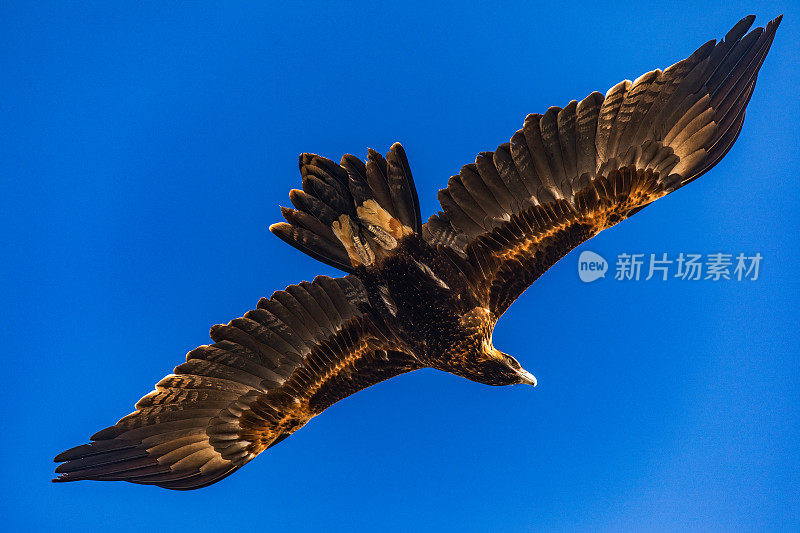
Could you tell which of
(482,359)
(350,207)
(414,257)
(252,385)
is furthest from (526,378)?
(252,385)

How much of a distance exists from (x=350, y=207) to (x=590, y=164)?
2.01 m

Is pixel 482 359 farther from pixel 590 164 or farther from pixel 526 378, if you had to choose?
pixel 590 164

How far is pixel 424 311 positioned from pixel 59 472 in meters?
3.15

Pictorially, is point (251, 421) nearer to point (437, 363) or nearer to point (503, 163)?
point (437, 363)

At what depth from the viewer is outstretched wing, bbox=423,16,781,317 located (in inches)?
229

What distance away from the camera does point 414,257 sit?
6.19 metres

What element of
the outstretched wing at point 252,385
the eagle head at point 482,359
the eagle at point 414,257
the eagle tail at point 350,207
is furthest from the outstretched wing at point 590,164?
the outstretched wing at point 252,385

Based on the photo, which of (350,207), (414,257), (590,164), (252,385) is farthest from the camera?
(252,385)

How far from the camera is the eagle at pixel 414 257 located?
19.1ft

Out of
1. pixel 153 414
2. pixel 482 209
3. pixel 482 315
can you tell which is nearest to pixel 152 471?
pixel 153 414

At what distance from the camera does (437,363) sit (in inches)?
250

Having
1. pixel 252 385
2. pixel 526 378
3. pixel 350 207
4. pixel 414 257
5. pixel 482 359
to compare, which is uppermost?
pixel 350 207

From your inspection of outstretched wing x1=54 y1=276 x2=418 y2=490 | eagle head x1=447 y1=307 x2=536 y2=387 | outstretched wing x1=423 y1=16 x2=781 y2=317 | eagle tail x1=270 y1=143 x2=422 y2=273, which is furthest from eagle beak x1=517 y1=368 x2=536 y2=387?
eagle tail x1=270 y1=143 x2=422 y2=273

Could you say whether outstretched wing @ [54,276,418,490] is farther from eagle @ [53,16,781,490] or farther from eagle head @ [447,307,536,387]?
eagle head @ [447,307,536,387]
